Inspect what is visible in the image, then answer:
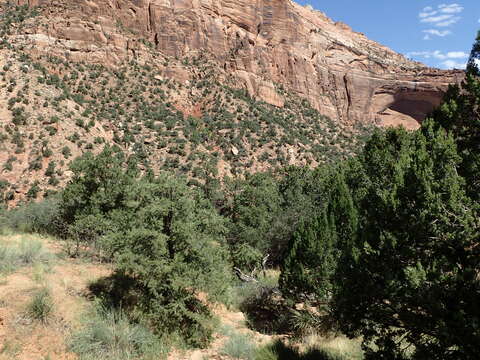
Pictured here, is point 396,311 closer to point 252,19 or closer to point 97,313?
point 97,313

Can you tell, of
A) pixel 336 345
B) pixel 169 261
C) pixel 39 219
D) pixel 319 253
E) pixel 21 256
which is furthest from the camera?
pixel 39 219

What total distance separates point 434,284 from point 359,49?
83750 mm

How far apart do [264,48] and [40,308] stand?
62.3 m

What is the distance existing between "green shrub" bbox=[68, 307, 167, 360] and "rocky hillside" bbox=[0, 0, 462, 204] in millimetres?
21341

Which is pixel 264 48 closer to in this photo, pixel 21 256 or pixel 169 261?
pixel 21 256

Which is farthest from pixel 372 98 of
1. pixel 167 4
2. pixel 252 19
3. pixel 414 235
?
pixel 414 235

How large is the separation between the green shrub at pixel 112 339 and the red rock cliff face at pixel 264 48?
4421 centimetres

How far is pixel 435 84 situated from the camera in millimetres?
69062

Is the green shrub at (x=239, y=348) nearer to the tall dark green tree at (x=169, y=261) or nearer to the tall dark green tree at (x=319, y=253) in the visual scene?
the tall dark green tree at (x=169, y=261)

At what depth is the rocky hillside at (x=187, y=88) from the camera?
107ft

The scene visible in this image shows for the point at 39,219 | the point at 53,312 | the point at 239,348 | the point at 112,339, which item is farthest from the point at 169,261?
the point at 39,219

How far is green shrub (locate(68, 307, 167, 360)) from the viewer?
828 cm

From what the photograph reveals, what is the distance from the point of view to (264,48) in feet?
208

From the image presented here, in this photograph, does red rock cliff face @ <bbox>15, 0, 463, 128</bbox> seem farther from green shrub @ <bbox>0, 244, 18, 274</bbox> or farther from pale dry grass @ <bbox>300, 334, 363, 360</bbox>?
pale dry grass @ <bbox>300, 334, 363, 360</bbox>
